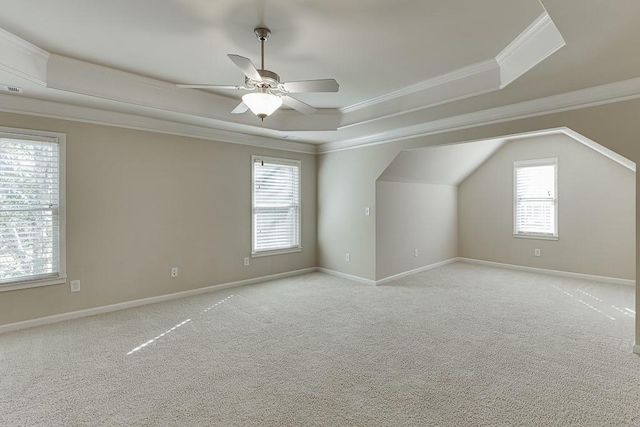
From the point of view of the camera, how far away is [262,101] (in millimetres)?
2381

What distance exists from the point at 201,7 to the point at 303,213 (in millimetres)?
3953

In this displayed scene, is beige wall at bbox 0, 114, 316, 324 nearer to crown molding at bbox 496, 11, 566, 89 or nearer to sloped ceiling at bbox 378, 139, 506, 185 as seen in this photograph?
sloped ceiling at bbox 378, 139, 506, 185

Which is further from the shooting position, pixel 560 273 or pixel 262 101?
pixel 560 273

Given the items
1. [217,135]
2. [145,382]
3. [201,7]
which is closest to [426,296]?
[145,382]

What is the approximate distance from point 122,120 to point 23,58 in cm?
120

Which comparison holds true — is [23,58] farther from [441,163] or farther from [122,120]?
[441,163]

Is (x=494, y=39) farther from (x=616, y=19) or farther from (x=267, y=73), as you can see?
(x=267, y=73)

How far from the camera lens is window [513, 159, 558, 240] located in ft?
19.0

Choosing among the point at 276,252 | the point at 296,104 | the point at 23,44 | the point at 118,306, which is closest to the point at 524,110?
the point at 296,104

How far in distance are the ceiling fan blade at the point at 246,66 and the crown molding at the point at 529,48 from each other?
1.95 meters

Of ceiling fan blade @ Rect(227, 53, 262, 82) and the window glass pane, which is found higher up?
ceiling fan blade @ Rect(227, 53, 262, 82)

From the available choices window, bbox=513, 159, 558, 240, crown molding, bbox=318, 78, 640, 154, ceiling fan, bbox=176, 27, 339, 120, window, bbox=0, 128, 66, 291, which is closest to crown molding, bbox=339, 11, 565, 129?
crown molding, bbox=318, 78, 640, 154

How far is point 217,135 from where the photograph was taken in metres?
4.71

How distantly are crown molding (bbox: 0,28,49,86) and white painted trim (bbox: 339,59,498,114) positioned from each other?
327cm
